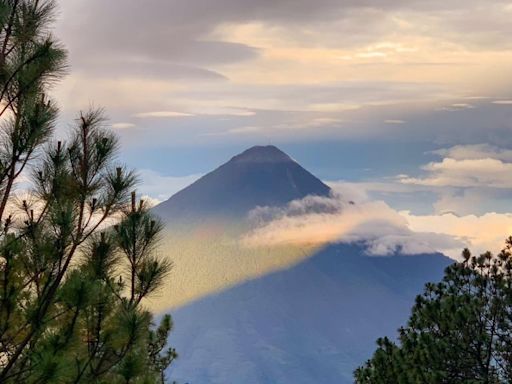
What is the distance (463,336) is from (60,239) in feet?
34.0

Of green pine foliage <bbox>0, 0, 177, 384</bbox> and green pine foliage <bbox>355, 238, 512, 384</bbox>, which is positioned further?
green pine foliage <bbox>355, 238, 512, 384</bbox>

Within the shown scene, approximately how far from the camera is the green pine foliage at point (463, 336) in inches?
664

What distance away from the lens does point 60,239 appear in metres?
10.8

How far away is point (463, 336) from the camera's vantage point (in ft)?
56.1

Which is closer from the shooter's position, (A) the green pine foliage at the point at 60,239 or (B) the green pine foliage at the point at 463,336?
(A) the green pine foliage at the point at 60,239

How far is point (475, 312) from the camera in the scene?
56.2ft

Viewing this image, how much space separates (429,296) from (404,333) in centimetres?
113

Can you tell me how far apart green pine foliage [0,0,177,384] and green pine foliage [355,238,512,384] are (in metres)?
7.58

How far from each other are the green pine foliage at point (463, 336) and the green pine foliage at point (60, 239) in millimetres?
7578

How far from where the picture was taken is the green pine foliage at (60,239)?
1062cm

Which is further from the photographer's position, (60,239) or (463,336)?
(463,336)

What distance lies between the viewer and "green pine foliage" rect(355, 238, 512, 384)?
16875mm

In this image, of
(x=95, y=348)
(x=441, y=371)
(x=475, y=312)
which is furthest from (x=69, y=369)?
(x=475, y=312)

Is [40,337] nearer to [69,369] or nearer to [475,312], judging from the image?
[69,369]
